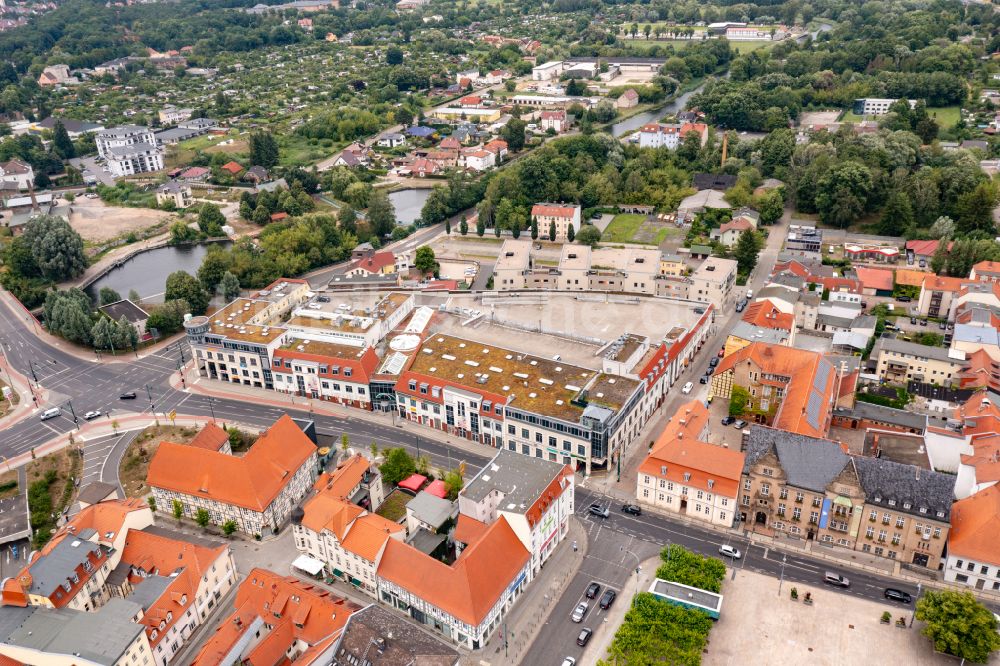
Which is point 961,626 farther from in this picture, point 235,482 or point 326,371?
point 326,371

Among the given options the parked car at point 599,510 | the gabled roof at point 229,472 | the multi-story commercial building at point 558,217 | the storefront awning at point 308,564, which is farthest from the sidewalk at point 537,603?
the multi-story commercial building at point 558,217

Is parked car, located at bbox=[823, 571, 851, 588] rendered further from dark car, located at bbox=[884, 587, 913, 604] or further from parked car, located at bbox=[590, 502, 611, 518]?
parked car, located at bbox=[590, 502, 611, 518]

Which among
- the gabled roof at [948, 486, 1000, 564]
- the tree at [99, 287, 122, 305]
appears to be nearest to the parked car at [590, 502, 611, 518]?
the gabled roof at [948, 486, 1000, 564]

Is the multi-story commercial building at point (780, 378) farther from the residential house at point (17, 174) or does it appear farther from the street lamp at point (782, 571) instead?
the residential house at point (17, 174)

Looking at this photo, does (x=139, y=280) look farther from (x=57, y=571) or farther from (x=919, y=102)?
(x=919, y=102)

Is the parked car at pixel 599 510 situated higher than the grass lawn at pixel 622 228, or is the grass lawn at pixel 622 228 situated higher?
the grass lawn at pixel 622 228

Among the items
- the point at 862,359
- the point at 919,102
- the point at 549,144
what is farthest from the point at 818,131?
the point at 862,359
